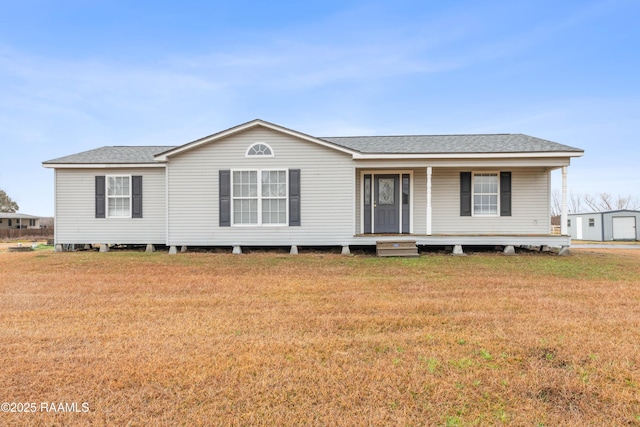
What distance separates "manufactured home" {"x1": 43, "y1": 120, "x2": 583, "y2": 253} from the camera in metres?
11.6

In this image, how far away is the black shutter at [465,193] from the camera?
12.4 metres

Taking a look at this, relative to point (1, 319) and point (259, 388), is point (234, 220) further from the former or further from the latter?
point (259, 388)

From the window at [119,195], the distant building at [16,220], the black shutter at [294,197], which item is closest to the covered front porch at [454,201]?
the black shutter at [294,197]

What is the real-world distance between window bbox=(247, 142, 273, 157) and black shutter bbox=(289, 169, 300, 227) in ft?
3.01

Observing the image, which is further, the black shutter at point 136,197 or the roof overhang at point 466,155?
the black shutter at point 136,197

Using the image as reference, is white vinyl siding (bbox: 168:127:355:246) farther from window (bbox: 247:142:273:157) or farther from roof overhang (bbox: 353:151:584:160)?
roof overhang (bbox: 353:151:584:160)

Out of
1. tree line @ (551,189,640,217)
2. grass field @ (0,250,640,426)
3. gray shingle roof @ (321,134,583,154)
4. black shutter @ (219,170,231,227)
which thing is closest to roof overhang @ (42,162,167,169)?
black shutter @ (219,170,231,227)

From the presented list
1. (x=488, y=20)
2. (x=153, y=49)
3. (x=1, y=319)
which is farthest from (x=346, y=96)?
(x=1, y=319)

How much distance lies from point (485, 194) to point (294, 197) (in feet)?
21.7

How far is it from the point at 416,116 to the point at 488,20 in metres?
8.46

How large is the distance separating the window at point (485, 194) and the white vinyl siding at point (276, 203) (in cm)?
445

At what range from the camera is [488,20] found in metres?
14.0

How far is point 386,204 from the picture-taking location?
12.7 meters

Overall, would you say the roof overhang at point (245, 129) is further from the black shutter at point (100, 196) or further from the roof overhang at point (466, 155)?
the black shutter at point (100, 196)
